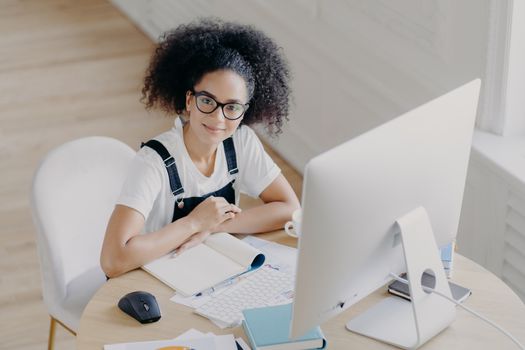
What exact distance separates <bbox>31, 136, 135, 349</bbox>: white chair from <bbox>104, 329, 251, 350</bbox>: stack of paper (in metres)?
0.56

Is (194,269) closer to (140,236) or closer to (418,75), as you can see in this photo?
(140,236)

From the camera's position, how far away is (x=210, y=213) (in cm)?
250

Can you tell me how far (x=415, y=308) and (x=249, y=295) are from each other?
1.34 ft

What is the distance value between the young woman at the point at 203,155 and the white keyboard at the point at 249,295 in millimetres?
198

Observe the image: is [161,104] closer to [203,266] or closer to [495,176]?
[203,266]

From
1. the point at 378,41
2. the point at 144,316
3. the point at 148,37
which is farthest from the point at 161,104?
the point at 148,37

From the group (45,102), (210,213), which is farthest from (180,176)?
(45,102)

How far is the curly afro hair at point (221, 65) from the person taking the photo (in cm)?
251

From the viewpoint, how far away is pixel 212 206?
2508 millimetres

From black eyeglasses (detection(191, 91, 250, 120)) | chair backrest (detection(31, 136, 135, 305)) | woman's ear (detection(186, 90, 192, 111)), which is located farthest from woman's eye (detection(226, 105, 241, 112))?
chair backrest (detection(31, 136, 135, 305))

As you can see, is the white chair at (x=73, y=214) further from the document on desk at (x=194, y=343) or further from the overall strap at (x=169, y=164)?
the document on desk at (x=194, y=343)

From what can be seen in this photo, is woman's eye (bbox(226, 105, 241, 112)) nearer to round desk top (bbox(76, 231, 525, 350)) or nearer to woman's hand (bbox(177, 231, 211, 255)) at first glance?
woman's hand (bbox(177, 231, 211, 255))

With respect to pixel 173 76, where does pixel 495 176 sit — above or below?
below

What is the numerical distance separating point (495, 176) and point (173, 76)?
1.12 meters
